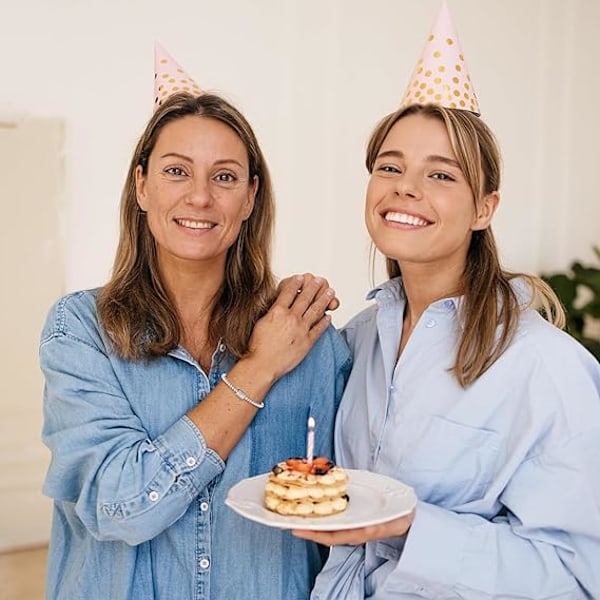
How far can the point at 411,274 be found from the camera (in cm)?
160

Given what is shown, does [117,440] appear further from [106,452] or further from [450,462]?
[450,462]

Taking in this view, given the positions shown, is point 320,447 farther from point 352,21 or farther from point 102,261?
point 352,21

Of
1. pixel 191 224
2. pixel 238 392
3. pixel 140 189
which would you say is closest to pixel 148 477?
pixel 238 392

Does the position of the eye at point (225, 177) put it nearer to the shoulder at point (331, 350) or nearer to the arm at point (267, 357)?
the arm at point (267, 357)

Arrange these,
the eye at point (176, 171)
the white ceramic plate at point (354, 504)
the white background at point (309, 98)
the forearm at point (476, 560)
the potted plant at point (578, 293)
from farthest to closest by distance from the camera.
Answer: the potted plant at point (578, 293) → the white background at point (309, 98) → the eye at point (176, 171) → the forearm at point (476, 560) → the white ceramic plate at point (354, 504)

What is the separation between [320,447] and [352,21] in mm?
2382

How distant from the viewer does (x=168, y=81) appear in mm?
1713

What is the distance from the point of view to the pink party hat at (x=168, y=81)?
5.58 ft

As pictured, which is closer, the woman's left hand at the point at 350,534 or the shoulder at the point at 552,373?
the woman's left hand at the point at 350,534

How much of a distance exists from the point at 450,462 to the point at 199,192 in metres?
0.59

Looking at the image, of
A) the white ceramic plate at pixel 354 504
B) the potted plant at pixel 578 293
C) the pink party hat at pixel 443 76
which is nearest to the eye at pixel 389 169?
the pink party hat at pixel 443 76

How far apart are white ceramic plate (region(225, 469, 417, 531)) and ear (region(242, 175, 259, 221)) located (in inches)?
19.3

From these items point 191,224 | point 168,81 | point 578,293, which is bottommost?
point 578,293

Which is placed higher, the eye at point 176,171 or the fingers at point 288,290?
the eye at point 176,171
